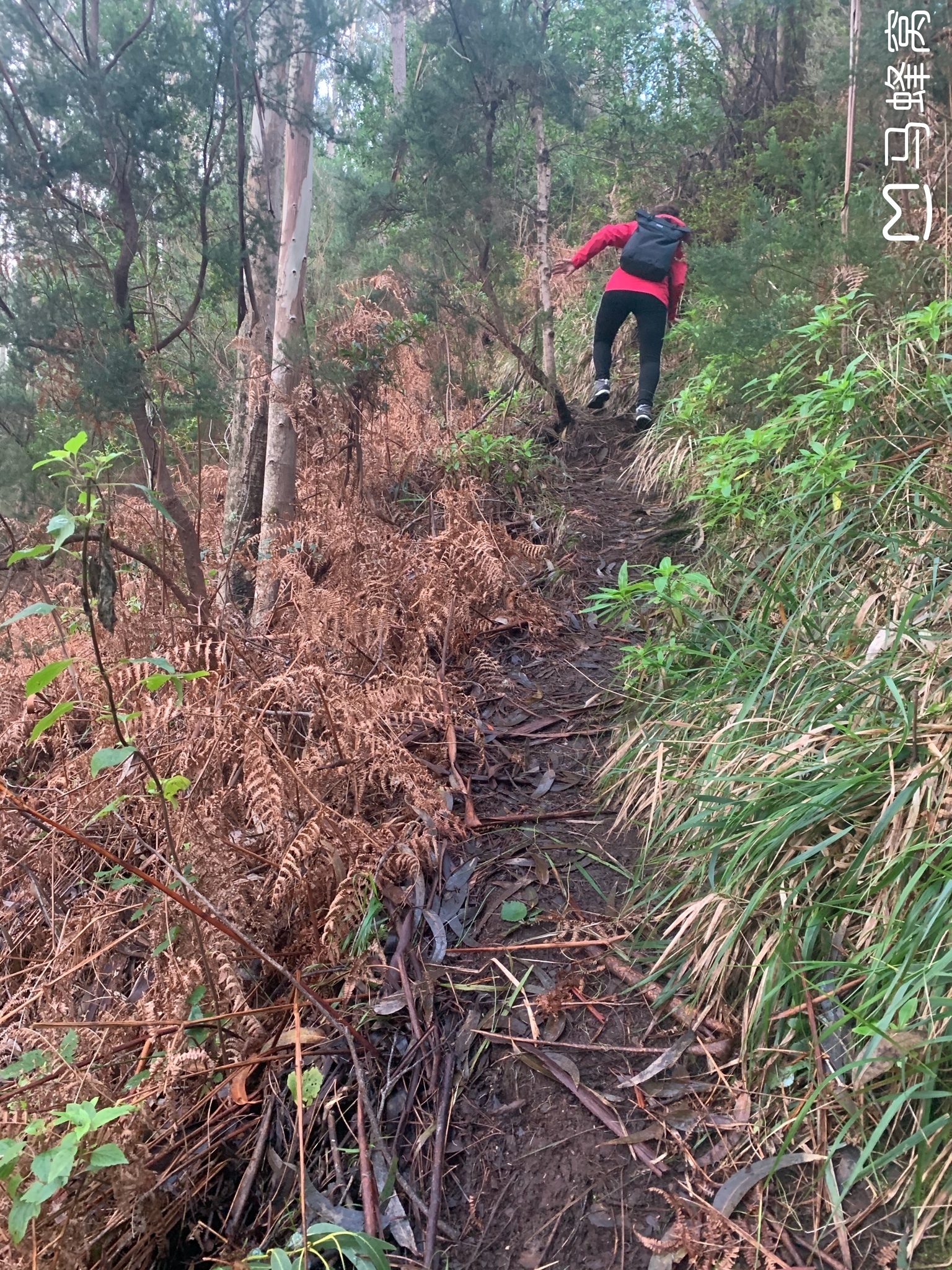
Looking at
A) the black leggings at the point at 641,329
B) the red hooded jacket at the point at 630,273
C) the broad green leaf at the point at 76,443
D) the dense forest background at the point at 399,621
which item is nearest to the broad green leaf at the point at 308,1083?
the dense forest background at the point at 399,621

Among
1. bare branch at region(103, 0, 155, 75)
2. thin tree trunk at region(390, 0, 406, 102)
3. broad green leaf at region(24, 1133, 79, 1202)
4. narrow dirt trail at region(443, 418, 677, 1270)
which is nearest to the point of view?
broad green leaf at region(24, 1133, 79, 1202)

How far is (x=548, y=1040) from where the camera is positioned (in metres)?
1.94

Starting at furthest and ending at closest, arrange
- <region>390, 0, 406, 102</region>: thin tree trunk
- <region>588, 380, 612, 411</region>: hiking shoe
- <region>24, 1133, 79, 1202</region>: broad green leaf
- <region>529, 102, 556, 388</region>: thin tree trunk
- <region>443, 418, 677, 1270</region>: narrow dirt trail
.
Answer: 1. <region>390, 0, 406, 102</region>: thin tree trunk
2. <region>588, 380, 612, 411</region>: hiking shoe
3. <region>529, 102, 556, 388</region>: thin tree trunk
4. <region>443, 418, 677, 1270</region>: narrow dirt trail
5. <region>24, 1133, 79, 1202</region>: broad green leaf

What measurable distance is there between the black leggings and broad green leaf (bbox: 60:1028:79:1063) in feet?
18.2

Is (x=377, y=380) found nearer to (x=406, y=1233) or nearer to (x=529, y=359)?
(x=529, y=359)

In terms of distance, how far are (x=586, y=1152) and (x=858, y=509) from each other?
7.63 feet

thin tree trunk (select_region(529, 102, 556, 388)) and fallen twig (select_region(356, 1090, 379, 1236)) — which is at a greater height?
thin tree trunk (select_region(529, 102, 556, 388))

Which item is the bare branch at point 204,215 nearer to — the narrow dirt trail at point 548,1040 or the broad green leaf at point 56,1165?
the narrow dirt trail at point 548,1040

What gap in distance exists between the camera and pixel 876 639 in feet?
7.59

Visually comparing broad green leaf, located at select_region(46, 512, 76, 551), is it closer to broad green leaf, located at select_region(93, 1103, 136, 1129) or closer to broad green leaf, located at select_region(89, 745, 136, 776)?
broad green leaf, located at select_region(89, 745, 136, 776)

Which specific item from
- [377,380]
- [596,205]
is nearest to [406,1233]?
→ [377,380]

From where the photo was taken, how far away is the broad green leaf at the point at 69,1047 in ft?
5.54

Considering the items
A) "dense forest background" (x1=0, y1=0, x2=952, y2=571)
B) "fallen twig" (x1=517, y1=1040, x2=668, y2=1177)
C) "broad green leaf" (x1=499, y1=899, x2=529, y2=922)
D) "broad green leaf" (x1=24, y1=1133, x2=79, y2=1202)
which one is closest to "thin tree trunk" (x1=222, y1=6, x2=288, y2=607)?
"dense forest background" (x1=0, y1=0, x2=952, y2=571)

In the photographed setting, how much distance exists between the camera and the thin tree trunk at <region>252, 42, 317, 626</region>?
4.66 meters
